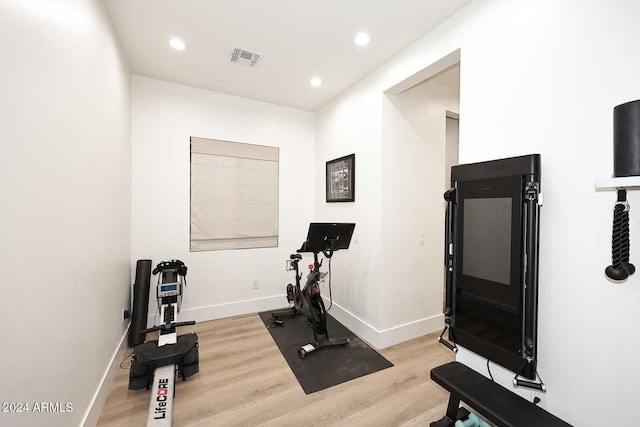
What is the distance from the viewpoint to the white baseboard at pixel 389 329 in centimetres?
289

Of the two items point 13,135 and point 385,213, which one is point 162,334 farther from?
point 385,213

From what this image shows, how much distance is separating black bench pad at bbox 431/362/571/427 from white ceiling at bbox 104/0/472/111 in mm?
2644

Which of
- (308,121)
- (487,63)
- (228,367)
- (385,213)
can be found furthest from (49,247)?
(308,121)

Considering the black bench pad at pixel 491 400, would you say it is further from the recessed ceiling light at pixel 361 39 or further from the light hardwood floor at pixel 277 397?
the recessed ceiling light at pixel 361 39

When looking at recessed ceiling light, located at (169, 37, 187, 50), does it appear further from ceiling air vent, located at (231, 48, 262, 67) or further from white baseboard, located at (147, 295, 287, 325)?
white baseboard, located at (147, 295, 287, 325)

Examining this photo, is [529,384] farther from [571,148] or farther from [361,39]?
[361,39]

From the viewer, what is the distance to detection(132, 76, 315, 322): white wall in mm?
3217

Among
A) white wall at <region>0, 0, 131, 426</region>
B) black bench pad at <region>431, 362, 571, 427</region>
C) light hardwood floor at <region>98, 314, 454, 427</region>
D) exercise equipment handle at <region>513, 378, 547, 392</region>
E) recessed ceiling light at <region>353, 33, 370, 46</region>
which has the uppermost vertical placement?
recessed ceiling light at <region>353, 33, 370, 46</region>

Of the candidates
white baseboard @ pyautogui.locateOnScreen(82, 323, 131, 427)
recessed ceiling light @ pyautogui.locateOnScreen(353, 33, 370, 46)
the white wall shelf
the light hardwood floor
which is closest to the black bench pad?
the light hardwood floor

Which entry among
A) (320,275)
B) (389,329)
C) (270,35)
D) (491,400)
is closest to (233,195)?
(320,275)

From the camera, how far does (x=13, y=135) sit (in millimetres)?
1016

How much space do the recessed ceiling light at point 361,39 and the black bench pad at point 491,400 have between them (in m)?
2.76

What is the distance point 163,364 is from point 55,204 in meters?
1.46

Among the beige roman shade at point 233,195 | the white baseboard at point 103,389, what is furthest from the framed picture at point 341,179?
the white baseboard at point 103,389
